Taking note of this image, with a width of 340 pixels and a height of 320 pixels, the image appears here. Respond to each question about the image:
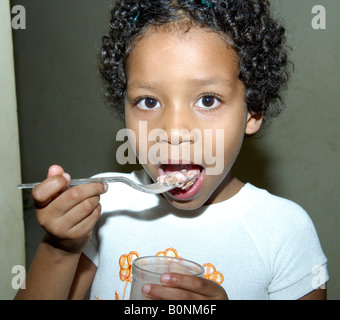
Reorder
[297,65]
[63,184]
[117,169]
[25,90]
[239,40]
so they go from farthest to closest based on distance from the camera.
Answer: [25,90] < [117,169] < [297,65] < [239,40] < [63,184]

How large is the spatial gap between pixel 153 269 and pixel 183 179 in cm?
16

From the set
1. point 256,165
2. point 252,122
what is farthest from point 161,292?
point 256,165

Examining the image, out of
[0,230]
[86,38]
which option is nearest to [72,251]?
[0,230]

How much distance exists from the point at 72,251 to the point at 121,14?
46 centimetres

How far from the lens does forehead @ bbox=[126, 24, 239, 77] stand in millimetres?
608

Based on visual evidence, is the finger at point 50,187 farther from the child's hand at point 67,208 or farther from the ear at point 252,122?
the ear at point 252,122

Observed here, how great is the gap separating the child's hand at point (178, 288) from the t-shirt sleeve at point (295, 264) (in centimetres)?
22

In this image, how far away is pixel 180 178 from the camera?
2.14ft

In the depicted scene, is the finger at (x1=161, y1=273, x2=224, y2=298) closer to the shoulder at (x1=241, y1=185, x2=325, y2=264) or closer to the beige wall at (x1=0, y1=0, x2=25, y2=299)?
the shoulder at (x1=241, y1=185, x2=325, y2=264)

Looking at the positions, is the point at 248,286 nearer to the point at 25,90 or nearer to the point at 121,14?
the point at 121,14

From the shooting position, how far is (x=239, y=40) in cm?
68

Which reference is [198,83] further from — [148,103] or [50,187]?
[50,187]

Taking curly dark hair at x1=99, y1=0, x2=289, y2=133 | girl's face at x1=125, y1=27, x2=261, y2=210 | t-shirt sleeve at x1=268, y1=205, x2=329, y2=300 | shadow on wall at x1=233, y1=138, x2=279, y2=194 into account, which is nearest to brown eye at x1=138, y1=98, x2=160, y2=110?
girl's face at x1=125, y1=27, x2=261, y2=210
